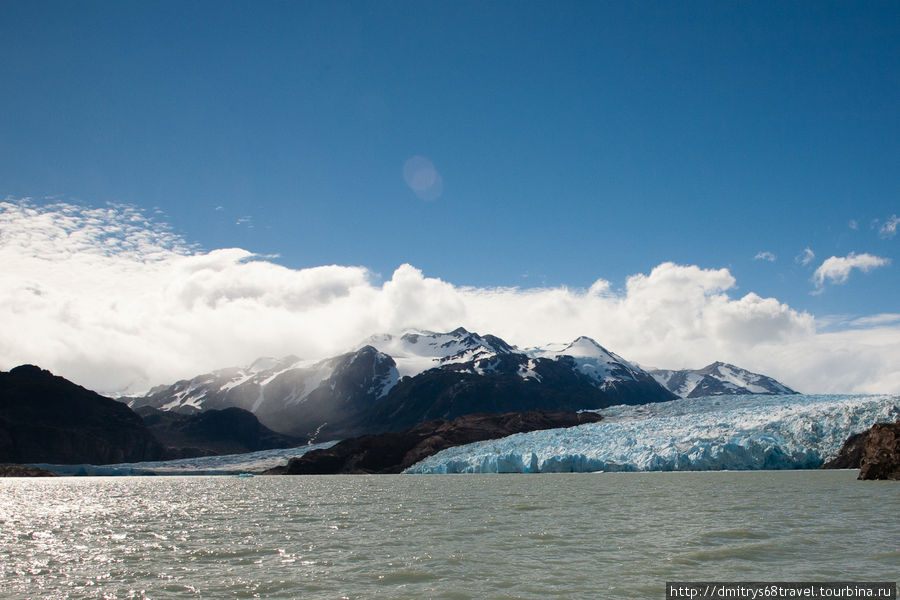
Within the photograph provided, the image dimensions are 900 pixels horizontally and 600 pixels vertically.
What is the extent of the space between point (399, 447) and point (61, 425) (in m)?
107

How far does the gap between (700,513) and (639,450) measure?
49.1 meters

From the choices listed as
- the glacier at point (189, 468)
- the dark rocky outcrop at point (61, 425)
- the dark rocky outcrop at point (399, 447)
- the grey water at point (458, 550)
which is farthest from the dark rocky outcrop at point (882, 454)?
the dark rocky outcrop at point (61, 425)

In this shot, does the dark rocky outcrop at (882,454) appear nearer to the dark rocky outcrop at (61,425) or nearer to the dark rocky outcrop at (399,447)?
the dark rocky outcrop at (399,447)

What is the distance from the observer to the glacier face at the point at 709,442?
65.1 m

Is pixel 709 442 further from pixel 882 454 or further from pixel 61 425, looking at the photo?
pixel 61 425

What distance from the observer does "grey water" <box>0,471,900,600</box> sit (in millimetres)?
12656

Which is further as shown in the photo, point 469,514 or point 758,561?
point 469,514

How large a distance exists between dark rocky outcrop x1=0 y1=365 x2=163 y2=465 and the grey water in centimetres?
15413

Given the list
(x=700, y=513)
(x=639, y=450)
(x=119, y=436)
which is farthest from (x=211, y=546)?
(x=119, y=436)

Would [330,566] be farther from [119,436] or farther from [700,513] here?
[119,436]

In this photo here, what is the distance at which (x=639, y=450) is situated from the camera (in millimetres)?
70938

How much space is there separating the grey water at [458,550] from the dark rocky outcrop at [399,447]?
280ft

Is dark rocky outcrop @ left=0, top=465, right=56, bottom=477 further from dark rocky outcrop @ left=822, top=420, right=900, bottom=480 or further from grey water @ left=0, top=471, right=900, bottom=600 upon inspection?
dark rocky outcrop @ left=822, top=420, right=900, bottom=480

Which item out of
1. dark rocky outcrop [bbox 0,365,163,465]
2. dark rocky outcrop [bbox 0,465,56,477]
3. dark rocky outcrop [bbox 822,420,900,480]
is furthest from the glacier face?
dark rocky outcrop [bbox 0,365,163,465]
